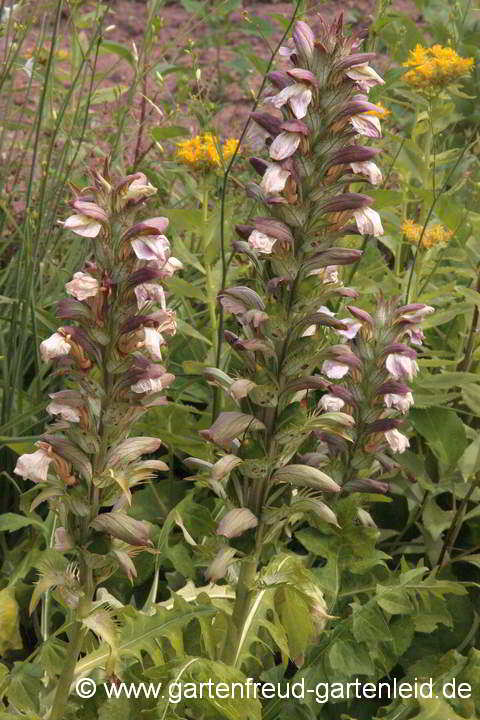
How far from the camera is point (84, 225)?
140 centimetres

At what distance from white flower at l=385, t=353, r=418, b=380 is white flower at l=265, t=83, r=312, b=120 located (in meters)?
0.68

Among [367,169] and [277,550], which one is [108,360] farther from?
[277,550]

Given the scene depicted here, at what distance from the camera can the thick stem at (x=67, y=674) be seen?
1.65 meters

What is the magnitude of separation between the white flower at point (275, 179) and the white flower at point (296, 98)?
92 mm

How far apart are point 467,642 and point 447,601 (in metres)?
0.12

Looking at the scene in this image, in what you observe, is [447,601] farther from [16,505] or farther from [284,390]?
[16,505]

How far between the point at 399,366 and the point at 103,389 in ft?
2.41

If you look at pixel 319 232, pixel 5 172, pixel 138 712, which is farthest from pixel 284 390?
pixel 5 172

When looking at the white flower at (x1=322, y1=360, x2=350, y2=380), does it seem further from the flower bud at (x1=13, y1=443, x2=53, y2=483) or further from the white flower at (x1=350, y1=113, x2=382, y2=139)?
the flower bud at (x1=13, y1=443, x2=53, y2=483)

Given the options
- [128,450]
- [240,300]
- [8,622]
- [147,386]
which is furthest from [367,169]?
[8,622]

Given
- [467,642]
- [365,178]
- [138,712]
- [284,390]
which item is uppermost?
[365,178]

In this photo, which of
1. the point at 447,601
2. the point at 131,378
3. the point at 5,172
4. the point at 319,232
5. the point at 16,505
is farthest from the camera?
the point at 5,172

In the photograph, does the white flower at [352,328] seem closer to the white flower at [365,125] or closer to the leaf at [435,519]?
the white flower at [365,125]

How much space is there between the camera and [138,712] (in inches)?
70.5
